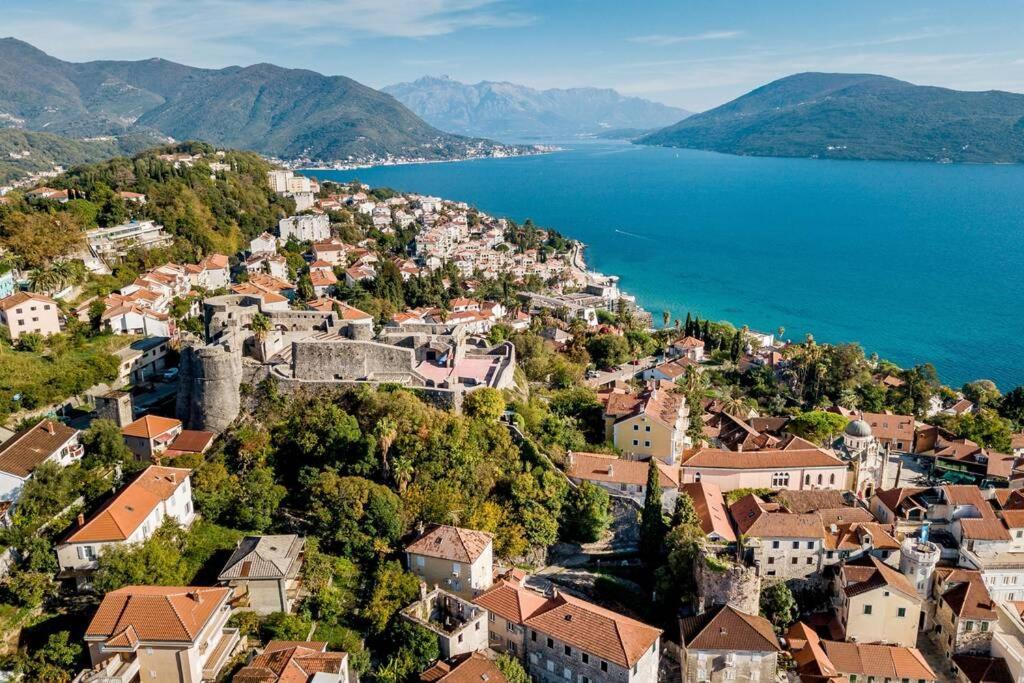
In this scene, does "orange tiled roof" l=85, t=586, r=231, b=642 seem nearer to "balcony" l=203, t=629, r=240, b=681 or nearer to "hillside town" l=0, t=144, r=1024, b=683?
"hillside town" l=0, t=144, r=1024, b=683

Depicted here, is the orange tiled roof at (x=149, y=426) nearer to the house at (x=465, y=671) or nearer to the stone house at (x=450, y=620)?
the stone house at (x=450, y=620)

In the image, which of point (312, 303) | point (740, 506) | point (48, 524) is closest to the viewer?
point (48, 524)

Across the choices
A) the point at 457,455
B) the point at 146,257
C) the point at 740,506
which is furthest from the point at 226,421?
the point at 146,257

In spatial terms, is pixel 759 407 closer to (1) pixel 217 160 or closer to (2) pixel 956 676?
(2) pixel 956 676

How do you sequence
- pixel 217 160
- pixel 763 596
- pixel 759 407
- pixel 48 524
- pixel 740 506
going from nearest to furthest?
1. pixel 48 524
2. pixel 763 596
3. pixel 740 506
4. pixel 759 407
5. pixel 217 160

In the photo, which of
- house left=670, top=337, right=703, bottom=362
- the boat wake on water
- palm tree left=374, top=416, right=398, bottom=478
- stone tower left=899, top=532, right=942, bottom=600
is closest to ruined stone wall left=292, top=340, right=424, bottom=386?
palm tree left=374, top=416, right=398, bottom=478
